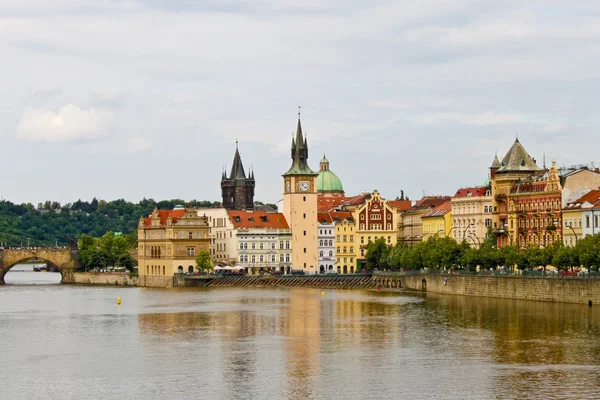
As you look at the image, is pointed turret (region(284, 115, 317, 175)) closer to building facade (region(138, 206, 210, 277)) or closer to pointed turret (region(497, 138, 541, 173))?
building facade (region(138, 206, 210, 277))

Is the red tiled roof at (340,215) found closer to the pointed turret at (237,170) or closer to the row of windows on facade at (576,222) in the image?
the pointed turret at (237,170)

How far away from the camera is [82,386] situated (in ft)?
208

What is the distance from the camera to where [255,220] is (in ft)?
584

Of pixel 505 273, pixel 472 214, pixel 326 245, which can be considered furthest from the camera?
pixel 326 245

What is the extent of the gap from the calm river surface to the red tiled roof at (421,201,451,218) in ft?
173

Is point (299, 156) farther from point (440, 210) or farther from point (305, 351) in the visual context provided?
point (305, 351)

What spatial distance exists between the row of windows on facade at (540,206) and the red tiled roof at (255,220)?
4332cm

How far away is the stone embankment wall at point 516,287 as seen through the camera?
102812mm

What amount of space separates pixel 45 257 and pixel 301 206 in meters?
36.1

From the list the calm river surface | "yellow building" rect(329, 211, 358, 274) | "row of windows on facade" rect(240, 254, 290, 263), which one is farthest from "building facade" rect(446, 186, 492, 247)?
the calm river surface

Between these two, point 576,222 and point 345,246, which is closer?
point 576,222

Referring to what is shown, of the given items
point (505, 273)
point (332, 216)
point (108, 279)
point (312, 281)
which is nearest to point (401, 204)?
point (332, 216)

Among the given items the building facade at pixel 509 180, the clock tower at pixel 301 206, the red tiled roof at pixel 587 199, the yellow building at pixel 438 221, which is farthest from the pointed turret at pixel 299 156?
the red tiled roof at pixel 587 199

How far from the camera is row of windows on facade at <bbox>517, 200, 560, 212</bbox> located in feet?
437
